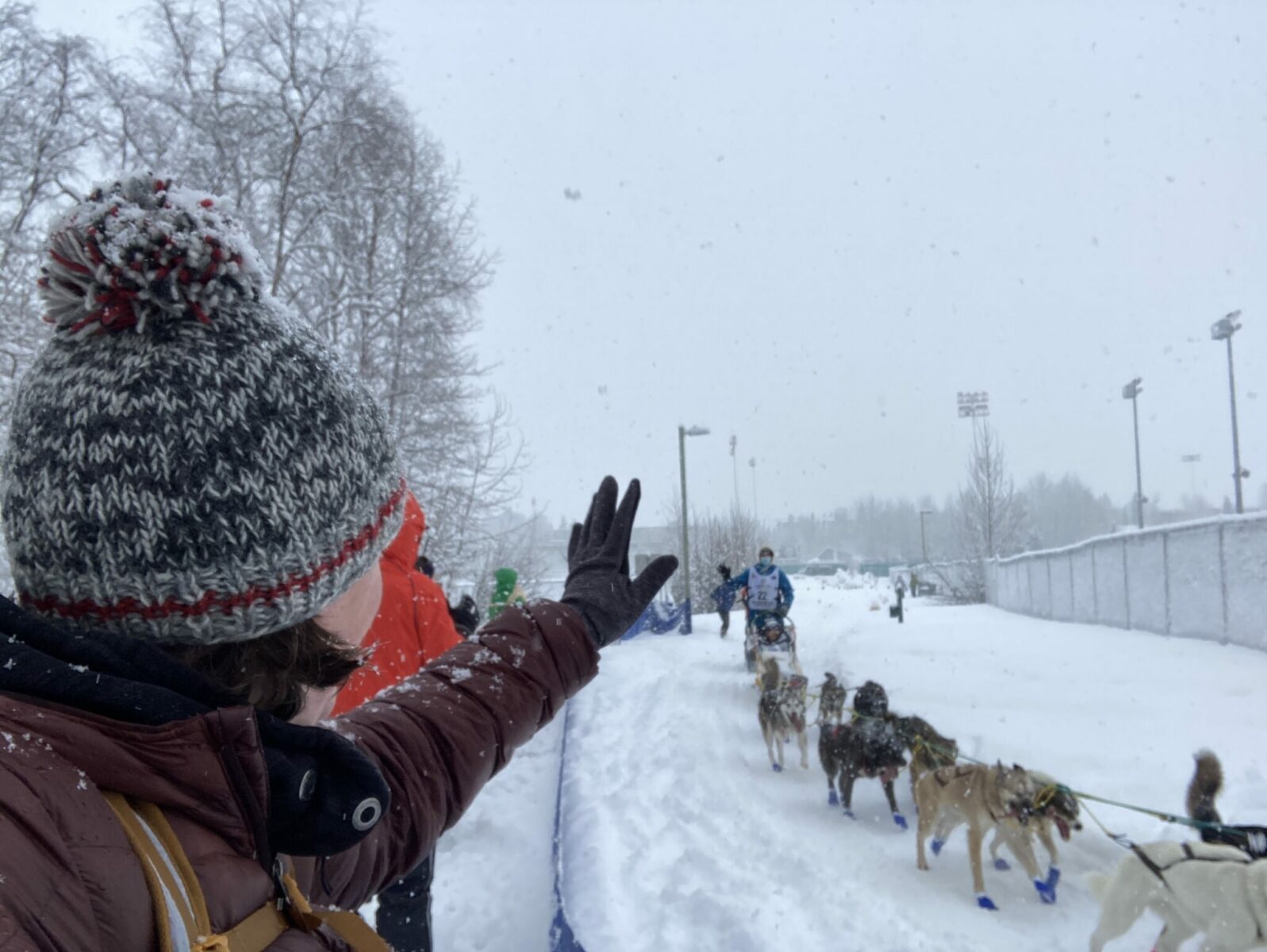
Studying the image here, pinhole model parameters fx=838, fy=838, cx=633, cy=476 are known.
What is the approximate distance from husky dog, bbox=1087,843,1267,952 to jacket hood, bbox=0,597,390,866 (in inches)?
156

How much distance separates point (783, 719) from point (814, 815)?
5.98 ft

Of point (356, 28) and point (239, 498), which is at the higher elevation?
point (356, 28)

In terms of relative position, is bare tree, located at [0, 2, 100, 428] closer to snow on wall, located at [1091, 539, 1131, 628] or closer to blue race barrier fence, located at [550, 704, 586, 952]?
blue race barrier fence, located at [550, 704, 586, 952]

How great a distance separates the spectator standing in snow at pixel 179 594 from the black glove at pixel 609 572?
1.82 ft

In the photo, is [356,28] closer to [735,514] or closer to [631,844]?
[631,844]

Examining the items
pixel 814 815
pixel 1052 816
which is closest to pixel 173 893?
pixel 1052 816

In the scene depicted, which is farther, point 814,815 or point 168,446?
point 814,815

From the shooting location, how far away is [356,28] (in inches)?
621

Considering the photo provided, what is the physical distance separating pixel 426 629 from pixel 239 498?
8.59 ft

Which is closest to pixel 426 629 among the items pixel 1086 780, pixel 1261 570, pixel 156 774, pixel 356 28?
pixel 156 774

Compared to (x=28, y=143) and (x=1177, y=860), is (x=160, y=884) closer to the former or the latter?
(x=1177, y=860)

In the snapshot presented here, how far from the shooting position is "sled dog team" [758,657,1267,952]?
11.7 ft

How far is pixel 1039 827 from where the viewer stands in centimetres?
494

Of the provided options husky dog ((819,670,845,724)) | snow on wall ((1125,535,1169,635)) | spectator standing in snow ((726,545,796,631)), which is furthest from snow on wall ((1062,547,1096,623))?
husky dog ((819,670,845,724))
